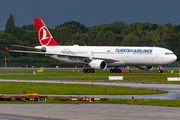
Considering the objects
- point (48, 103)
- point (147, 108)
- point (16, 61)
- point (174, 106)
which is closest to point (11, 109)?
point (48, 103)

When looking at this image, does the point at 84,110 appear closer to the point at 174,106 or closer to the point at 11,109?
the point at 11,109

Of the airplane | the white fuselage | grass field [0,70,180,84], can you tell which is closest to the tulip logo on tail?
the airplane

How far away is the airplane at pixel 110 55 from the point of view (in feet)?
218

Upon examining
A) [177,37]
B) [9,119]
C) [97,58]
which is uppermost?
[177,37]

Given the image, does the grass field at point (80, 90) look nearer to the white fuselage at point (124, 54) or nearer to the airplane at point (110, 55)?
the airplane at point (110, 55)

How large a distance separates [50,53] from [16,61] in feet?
178

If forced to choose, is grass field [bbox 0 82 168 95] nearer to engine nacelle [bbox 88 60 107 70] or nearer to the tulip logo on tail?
engine nacelle [bbox 88 60 107 70]

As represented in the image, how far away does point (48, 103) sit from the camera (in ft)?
79.8

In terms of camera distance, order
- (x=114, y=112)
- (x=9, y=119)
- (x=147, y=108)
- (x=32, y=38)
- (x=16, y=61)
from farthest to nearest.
A: (x=32, y=38) → (x=16, y=61) → (x=147, y=108) → (x=114, y=112) → (x=9, y=119)

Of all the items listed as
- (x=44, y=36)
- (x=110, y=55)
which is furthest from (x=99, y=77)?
(x=44, y=36)

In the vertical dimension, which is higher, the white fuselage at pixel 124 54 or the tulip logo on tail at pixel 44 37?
the tulip logo on tail at pixel 44 37

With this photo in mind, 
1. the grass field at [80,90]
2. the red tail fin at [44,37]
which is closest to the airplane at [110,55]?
the red tail fin at [44,37]

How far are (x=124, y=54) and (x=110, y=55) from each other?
302 cm

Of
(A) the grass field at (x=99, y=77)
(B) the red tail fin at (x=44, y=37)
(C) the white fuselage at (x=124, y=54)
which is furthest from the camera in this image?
(B) the red tail fin at (x=44, y=37)
